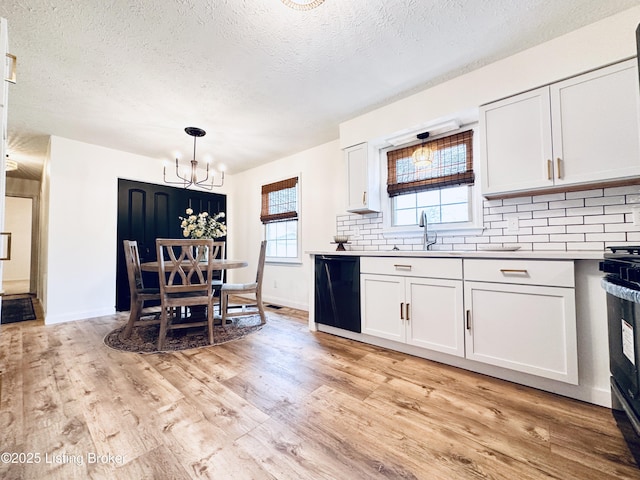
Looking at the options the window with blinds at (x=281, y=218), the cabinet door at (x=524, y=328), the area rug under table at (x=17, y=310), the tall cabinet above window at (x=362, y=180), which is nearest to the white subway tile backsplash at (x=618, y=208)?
the cabinet door at (x=524, y=328)

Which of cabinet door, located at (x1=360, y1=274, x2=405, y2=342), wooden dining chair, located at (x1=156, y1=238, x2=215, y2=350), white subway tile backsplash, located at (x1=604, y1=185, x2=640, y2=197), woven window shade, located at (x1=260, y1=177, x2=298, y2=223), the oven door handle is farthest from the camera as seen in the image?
woven window shade, located at (x1=260, y1=177, x2=298, y2=223)

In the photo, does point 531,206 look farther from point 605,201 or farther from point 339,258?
point 339,258

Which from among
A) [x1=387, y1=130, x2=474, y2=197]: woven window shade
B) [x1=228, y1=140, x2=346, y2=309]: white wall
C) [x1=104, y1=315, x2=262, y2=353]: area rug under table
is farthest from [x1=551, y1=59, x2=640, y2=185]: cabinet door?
[x1=104, y1=315, x2=262, y2=353]: area rug under table

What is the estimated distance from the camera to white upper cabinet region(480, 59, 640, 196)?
1667 mm

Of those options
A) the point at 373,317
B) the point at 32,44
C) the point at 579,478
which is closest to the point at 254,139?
the point at 32,44

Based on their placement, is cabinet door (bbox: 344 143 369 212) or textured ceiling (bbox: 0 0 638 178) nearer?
textured ceiling (bbox: 0 0 638 178)

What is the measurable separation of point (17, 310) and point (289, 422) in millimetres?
5303

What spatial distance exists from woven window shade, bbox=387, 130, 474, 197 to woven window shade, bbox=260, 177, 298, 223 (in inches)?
69.0

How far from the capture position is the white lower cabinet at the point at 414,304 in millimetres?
2029

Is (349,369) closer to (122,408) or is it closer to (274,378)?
(274,378)

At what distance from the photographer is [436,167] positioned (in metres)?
2.73

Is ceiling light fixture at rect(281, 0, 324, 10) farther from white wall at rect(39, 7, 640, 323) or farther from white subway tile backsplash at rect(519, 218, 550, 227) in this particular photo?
white subway tile backsplash at rect(519, 218, 550, 227)

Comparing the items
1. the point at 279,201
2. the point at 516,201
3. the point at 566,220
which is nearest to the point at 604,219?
the point at 566,220

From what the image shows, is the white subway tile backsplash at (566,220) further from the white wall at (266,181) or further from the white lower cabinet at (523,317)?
the white wall at (266,181)
